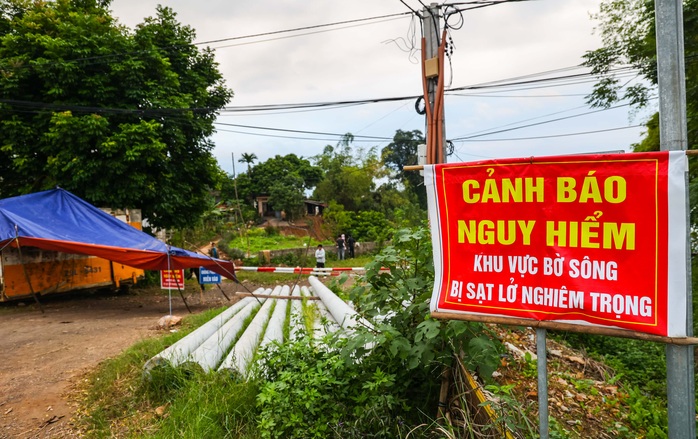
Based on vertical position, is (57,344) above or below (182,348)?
below

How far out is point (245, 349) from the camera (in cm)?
441

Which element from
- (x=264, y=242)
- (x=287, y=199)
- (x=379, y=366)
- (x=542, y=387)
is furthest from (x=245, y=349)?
(x=287, y=199)

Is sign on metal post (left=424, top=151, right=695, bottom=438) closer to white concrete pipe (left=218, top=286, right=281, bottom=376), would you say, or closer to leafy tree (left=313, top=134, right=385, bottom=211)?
white concrete pipe (left=218, top=286, right=281, bottom=376)

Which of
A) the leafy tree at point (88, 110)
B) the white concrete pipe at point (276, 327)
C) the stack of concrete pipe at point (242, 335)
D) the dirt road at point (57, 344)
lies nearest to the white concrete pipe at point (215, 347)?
the stack of concrete pipe at point (242, 335)

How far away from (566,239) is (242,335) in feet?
13.5

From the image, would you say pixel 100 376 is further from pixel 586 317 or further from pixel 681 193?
pixel 681 193

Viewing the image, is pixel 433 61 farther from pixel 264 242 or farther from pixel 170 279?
pixel 264 242

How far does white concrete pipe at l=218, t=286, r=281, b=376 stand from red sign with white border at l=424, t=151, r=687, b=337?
2180mm

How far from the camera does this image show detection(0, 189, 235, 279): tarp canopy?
8461 mm

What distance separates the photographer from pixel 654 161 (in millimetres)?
1913

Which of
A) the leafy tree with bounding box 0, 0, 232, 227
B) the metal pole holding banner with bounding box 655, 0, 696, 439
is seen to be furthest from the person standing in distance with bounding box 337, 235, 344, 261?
the metal pole holding banner with bounding box 655, 0, 696, 439

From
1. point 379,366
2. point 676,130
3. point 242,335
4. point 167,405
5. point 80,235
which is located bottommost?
point 167,405

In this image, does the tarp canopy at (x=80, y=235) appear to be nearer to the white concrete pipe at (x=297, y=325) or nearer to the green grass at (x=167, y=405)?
the white concrete pipe at (x=297, y=325)

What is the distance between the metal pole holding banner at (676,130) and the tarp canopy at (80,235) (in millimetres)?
8541
